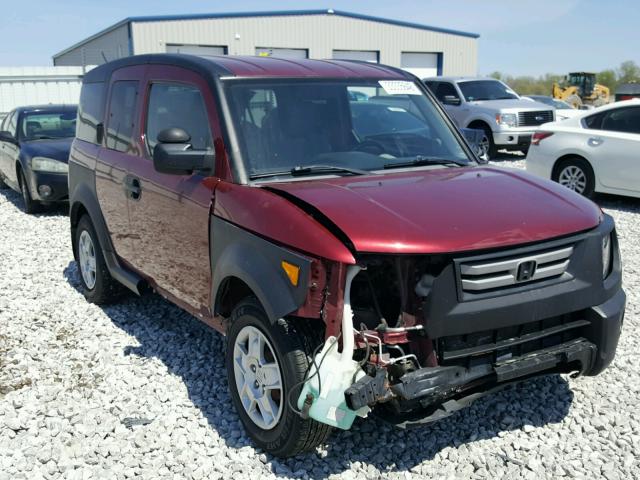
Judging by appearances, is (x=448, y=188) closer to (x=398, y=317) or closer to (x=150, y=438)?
(x=398, y=317)

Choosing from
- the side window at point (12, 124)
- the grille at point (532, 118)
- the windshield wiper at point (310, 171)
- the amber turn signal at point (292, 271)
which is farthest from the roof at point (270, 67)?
the grille at point (532, 118)

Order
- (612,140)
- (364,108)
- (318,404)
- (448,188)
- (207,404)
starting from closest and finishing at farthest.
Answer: (318,404), (448,188), (207,404), (364,108), (612,140)

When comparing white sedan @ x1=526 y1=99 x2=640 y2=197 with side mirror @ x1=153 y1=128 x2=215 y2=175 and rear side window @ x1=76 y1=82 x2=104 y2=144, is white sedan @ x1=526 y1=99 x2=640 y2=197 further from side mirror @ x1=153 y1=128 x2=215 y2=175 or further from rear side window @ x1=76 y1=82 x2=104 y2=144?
side mirror @ x1=153 y1=128 x2=215 y2=175

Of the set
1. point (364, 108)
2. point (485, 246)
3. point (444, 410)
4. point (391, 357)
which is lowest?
point (444, 410)

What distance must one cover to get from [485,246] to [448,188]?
66cm

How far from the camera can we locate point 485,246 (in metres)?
3.03

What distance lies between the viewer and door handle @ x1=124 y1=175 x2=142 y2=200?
4714 mm

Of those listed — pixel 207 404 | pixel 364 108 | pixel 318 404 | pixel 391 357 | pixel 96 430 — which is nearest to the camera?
pixel 318 404

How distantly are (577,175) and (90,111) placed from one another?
24.2 feet

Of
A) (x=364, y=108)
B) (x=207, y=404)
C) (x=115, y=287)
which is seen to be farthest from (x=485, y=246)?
(x=115, y=287)

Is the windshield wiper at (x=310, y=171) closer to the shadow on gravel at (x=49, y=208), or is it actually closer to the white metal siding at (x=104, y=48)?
the shadow on gravel at (x=49, y=208)

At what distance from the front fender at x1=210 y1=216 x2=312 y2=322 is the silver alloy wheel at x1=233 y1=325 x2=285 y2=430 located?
0.95 feet

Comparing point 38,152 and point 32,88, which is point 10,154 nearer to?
point 38,152

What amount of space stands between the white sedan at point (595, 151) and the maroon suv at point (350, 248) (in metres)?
5.98
